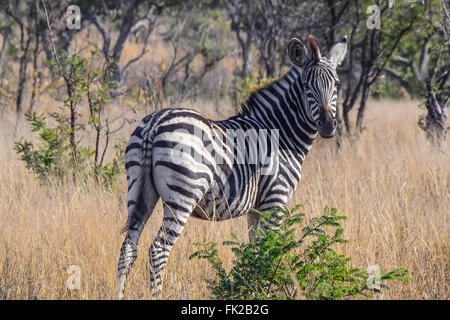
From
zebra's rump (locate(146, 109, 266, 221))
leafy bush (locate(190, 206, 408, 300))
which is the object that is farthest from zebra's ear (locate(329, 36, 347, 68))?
leafy bush (locate(190, 206, 408, 300))

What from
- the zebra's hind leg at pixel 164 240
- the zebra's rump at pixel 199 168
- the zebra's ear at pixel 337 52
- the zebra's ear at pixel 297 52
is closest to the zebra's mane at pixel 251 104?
the zebra's ear at pixel 297 52

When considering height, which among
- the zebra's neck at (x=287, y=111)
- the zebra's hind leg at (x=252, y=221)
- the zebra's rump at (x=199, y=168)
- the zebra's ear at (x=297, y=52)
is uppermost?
the zebra's ear at (x=297, y=52)

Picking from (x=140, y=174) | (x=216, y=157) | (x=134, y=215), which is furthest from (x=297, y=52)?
(x=134, y=215)

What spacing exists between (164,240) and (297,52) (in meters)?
2.00

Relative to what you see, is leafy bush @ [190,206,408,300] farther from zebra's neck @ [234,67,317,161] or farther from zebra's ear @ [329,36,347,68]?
zebra's ear @ [329,36,347,68]

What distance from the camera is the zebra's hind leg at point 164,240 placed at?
369 centimetres

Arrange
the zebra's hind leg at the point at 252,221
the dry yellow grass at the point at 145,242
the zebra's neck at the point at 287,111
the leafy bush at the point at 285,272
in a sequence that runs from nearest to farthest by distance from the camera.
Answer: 1. the leafy bush at the point at 285,272
2. the dry yellow grass at the point at 145,242
3. the zebra's hind leg at the point at 252,221
4. the zebra's neck at the point at 287,111

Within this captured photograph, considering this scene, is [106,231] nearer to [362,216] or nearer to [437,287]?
[362,216]

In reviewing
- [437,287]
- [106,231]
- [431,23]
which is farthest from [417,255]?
[431,23]

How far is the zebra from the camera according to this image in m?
3.68

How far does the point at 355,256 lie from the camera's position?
4336 millimetres

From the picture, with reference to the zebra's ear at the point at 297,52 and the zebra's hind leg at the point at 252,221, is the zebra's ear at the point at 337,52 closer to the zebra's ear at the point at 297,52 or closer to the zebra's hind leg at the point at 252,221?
the zebra's ear at the point at 297,52
